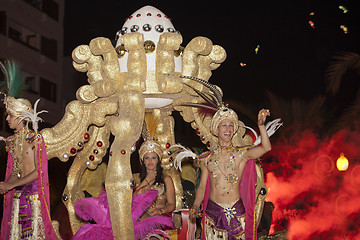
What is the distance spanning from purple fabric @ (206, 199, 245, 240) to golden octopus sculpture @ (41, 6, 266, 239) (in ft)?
2.48

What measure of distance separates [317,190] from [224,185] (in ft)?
13.7

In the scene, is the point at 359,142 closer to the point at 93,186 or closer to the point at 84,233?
the point at 93,186

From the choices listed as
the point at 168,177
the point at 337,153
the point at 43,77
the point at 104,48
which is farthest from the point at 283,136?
the point at 43,77

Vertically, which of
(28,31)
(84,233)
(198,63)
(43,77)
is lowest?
(84,233)

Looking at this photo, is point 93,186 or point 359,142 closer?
point 93,186

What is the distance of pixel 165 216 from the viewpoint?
262 inches

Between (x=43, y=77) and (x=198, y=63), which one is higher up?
(x=43, y=77)

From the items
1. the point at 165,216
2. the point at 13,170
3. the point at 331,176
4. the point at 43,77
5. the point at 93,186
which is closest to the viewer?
the point at 13,170

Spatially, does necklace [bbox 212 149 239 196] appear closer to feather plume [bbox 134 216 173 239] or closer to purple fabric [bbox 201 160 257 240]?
purple fabric [bbox 201 160 257 240]

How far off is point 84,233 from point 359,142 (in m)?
5.62

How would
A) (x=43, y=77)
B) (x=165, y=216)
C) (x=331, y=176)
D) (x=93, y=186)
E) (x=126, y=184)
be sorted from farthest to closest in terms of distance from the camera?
1. (x=43, y=77)
2. (x=331, y=176)
3. (x=93, y=186)
4. (x=165, y=216)
5. (x=126, y=184)

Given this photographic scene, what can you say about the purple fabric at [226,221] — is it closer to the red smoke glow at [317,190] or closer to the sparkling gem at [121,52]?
the sparkling gem at [121,52]

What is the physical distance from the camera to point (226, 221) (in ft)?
18.1

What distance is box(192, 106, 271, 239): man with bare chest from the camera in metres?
5.51
